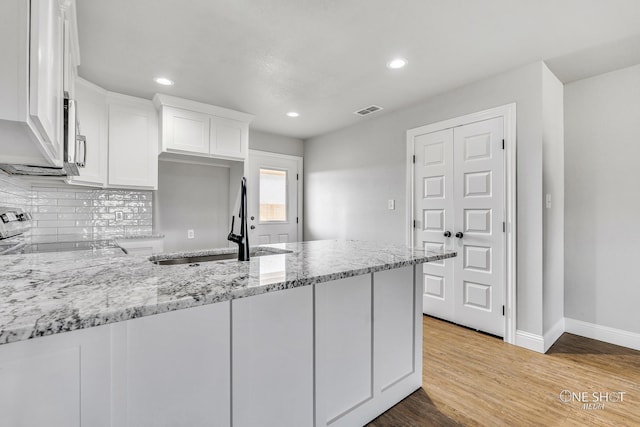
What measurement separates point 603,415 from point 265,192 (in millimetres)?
4038

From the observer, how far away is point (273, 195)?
474 cm

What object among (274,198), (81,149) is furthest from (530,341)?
(81,149)

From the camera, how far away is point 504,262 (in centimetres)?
273

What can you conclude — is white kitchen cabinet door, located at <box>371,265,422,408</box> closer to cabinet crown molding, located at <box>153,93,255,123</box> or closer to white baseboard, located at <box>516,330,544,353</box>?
white baseboard, located at <box>516,330,544,353</box>

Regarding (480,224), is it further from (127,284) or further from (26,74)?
(26,74)

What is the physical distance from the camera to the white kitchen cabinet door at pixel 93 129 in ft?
9.30

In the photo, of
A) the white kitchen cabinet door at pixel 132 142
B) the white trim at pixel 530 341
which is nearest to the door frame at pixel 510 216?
the white trim at pixel 530 341

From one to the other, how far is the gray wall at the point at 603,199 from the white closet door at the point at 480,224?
749 mm

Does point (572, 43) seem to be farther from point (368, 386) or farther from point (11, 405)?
point (11, 405)

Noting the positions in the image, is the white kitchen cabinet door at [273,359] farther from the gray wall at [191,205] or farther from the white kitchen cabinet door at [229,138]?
the gray wall at [191,205]

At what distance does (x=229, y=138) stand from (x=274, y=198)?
1307mm

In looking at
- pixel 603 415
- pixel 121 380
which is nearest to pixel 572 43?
pixel 603 415

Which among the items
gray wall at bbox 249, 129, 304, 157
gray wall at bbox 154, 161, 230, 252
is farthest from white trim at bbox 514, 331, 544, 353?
gray wall at bbox 249, 129, 304, 157

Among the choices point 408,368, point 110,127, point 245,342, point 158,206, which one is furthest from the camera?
point 158,206
